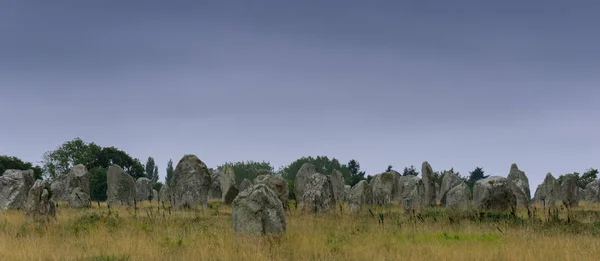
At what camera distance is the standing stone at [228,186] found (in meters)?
36.8

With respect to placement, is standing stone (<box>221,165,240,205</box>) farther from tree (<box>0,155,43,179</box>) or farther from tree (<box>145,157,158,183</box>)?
tree (<box>145,157,158,183</box>)

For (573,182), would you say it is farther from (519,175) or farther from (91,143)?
(91,143)

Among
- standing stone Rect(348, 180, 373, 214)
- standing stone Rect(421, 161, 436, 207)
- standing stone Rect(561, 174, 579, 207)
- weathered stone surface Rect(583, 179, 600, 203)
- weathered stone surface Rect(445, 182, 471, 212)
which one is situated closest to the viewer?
weathered stone surface Rect(445, 182, 471, 212)

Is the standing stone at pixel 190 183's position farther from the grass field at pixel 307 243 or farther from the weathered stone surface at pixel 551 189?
the weathered stone surface at pixel 551 189

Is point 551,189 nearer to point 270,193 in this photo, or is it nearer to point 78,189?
point 270,193

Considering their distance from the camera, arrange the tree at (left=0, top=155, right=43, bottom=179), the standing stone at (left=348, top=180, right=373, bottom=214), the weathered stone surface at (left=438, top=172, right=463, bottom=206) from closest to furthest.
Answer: the standing stone at (left=348, top=180, right=373, bottom=214), the weathered stone surface at (left=438, top=172, right=463, bottom=206), the tree at (left=0, top=155, right=43, bottom=179)

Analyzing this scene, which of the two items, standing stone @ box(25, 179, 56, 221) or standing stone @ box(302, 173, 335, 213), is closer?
standing stone @ box(25, 179, 56, 221)

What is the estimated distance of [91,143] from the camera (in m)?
85.6

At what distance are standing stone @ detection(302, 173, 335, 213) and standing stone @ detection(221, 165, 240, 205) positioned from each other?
35.9ft

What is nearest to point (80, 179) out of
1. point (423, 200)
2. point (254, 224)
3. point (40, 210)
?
point (40, 210)

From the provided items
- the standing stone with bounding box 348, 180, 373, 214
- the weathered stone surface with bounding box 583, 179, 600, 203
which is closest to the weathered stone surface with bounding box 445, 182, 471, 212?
the standing stone with bounding box 348, 180, 373, 214

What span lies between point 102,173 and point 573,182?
5559 cm

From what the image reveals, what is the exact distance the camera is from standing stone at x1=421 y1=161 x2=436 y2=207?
127ft

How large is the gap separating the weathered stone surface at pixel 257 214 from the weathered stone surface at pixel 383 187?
96.2 ft
